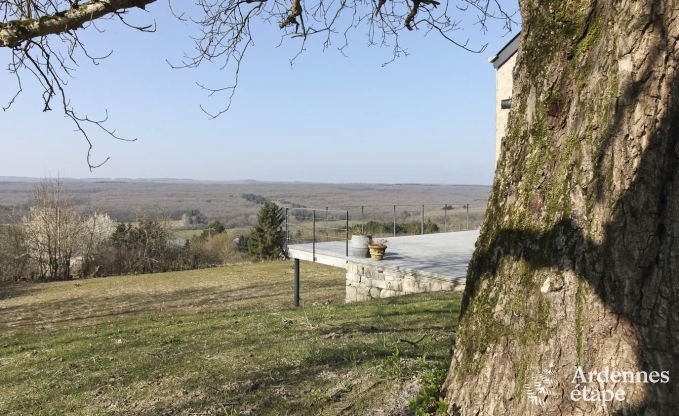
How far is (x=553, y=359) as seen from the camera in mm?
1731

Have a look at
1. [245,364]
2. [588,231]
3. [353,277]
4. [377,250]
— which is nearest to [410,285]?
[377,250]

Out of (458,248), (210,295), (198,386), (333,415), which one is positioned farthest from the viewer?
(210,295)

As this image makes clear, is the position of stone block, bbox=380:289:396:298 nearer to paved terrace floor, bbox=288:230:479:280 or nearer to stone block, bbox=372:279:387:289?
stone block, bbox=372:279:387:289

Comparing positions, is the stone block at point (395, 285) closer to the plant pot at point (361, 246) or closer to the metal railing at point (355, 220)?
the plant pot at point (361, 246)

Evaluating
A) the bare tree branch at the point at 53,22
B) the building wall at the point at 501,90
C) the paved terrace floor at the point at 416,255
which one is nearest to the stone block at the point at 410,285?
the paved terrace floor at the point at 416,255

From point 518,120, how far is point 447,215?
599 inches

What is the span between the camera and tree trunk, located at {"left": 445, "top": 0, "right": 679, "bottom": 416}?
1614 millimetres

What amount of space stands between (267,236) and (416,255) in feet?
60.2

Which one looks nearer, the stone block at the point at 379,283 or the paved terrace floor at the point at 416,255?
the paved terrace floor at the point at 416,255

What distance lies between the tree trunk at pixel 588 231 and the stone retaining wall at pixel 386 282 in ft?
20.9

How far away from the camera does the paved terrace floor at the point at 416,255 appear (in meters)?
9.02

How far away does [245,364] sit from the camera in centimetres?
375

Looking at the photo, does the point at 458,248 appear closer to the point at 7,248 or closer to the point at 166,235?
the point at 166,235

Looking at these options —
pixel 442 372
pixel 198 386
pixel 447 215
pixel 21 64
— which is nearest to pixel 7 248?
pixel 447 215
